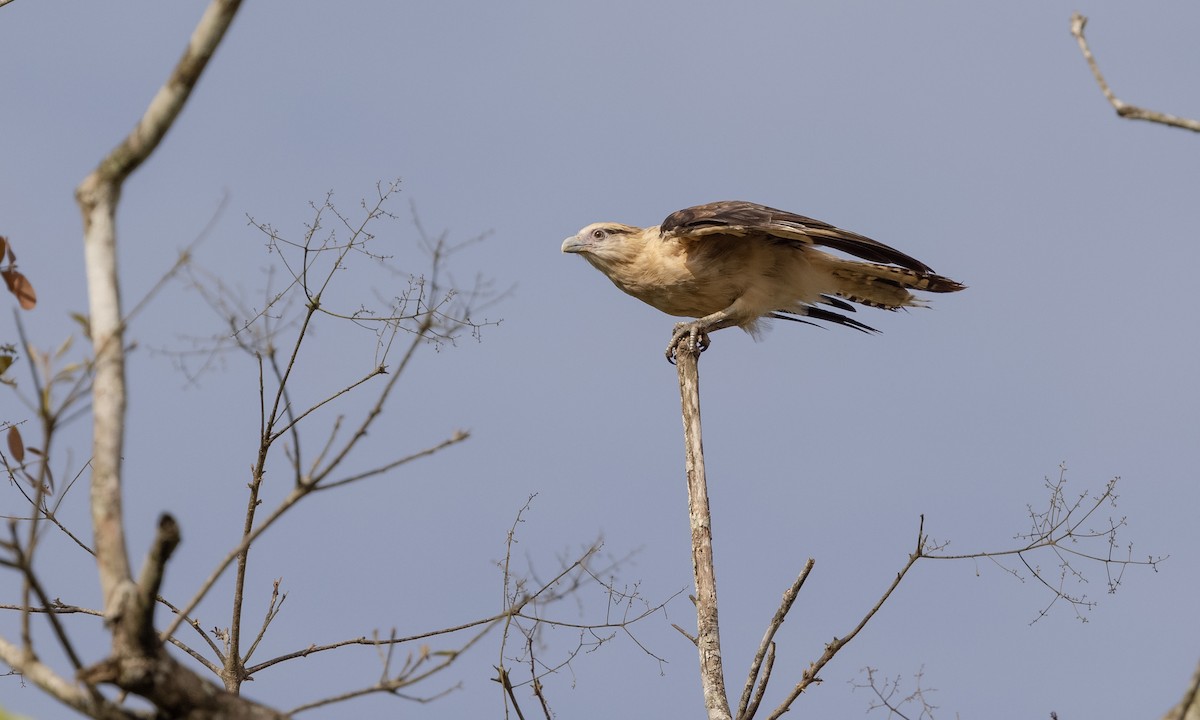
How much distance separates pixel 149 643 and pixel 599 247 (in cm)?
638

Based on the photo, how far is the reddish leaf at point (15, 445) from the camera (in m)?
3.25

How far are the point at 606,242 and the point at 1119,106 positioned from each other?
5.90 metres

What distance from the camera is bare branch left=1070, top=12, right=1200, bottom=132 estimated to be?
2988 mm

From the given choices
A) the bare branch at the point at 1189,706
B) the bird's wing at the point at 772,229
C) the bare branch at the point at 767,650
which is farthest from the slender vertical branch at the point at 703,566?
the bare branch at the point at 1189,706

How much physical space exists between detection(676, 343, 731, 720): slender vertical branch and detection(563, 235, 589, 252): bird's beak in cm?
224

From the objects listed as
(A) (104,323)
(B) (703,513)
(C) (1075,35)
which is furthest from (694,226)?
(A) (104,323)

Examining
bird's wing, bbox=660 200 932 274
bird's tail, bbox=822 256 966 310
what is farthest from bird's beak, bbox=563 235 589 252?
bird's tail, bbox=822 256 966 310

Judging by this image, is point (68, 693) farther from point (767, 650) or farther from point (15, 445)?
point (767, 650)

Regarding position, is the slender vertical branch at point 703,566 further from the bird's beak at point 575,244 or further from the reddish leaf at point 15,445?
the reddish leaf at point 15,445

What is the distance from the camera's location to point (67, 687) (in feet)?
9.00

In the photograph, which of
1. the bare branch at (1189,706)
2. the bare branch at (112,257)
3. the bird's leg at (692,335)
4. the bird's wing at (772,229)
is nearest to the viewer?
the bare branch at (1189,706)

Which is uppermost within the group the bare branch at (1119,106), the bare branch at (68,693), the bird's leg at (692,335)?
the bird's leg at (692,335)

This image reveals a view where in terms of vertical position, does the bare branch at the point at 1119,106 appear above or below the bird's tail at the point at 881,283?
below

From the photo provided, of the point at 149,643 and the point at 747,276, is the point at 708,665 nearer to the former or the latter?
the point at 747,276
